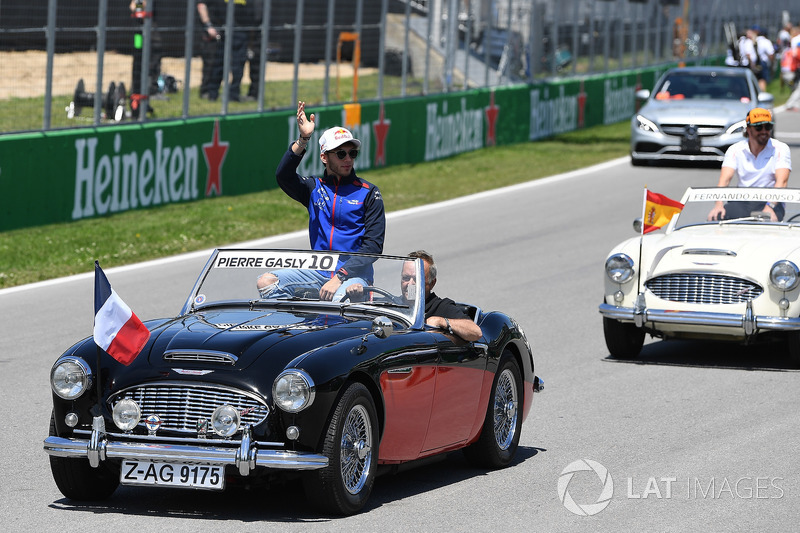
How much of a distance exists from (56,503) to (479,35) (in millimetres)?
24107

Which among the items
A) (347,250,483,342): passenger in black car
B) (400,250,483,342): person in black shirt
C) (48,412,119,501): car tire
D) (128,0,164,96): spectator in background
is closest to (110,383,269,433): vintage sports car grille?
(48,412,119,501): car tire

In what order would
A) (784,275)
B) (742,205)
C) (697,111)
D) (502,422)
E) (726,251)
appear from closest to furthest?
(502,422), (784,275), (726,251), (742,205), (697,111)

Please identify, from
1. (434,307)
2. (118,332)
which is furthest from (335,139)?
(118,332)

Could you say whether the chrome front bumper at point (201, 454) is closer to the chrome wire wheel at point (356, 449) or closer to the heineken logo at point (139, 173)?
the chrome wire wheel at point (356, 449)

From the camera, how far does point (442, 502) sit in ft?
23.7

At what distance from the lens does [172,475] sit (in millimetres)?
6445

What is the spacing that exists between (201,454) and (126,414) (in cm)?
46

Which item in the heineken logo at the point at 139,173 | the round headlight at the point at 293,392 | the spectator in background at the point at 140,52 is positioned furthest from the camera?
the spectator in background at the point at 140,52

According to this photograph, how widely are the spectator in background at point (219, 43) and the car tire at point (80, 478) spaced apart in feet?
47.7

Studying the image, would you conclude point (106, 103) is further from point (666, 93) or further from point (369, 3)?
point (666, 93)

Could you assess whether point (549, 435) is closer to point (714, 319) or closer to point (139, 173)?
point (714, 319)

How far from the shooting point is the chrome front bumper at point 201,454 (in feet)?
20.7

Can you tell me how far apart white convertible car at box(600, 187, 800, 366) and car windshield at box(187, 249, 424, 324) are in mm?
3966

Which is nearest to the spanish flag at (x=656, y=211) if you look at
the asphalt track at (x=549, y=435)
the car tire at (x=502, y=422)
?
the asphalt track at (x=549, y=435)
